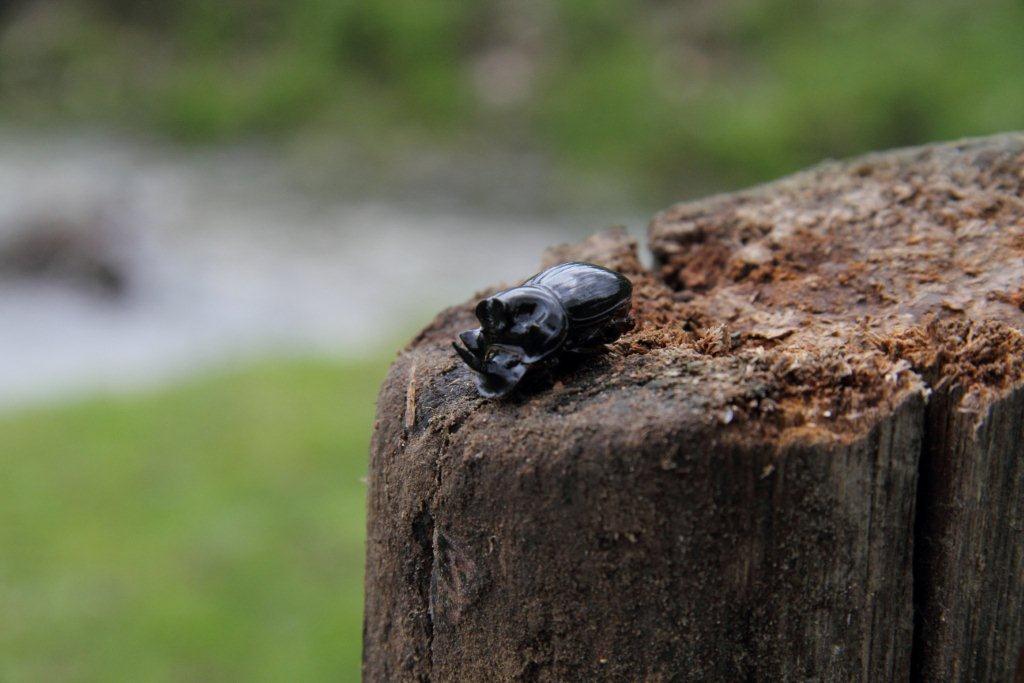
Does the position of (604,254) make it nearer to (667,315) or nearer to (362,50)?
(667,315)

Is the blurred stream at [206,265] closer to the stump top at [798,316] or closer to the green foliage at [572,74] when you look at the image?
the green foliage at [572,74]

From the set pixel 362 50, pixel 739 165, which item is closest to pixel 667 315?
→ pixel 739 165

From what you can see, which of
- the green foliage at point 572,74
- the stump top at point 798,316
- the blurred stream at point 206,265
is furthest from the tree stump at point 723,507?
the green foliage at point 572,74

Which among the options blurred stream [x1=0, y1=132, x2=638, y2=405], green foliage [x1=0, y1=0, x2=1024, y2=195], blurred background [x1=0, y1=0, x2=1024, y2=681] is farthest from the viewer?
green foliage [x1=0, y1=0, x2=1024, y2=195]

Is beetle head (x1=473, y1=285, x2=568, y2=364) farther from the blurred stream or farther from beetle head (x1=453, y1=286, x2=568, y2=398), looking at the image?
the blurred stream

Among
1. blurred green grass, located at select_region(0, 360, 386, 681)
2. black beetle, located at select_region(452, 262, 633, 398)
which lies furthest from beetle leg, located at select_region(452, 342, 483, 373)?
blurred green grass, located at select_region(0, 360, 386, 681)
